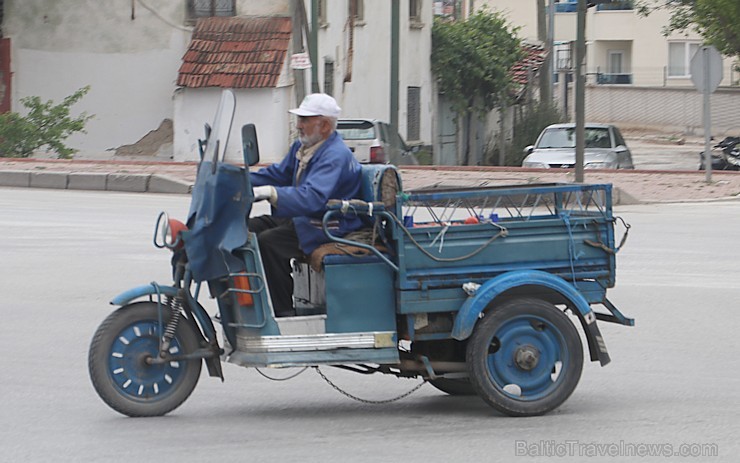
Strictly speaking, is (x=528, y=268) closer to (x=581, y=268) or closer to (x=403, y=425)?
(x=581, y=268)

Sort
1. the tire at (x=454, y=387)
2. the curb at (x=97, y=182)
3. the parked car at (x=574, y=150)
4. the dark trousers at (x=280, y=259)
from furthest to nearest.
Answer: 1. the parked car at (x=574, y=150)
2. the curb at (x=97, y=182)
3. the tire at (x=454, y=387)
4. the dark trousers at (x=280, y=259)

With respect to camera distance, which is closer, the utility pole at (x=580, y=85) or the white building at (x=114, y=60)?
the utility pole at (x=580, y=85)

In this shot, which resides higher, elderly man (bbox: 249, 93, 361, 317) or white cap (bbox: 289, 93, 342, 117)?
white cap (bbox: 289, 93, 342, 117)

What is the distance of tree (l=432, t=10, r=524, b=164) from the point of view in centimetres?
4034

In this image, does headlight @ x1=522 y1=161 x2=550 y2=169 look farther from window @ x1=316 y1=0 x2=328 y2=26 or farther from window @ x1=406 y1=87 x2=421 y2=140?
window @ x1=406 y1=87 x2=421 y2=140

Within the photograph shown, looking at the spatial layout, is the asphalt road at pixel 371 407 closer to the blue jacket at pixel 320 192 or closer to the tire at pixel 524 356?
the tire at pixel 524 356

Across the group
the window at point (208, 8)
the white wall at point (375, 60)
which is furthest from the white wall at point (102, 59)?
the white wall at point (375, 60)

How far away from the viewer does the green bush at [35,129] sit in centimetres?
2781

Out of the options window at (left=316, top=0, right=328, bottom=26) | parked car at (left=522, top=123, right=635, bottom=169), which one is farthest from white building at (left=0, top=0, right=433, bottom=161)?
parked car at (left=522, top=123, right=635, bottom=169)

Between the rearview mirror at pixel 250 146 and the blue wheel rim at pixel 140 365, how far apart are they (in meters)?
0.92

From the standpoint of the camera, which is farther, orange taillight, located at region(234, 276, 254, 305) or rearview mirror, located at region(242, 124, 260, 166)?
orange taillight, located at region(234, 276, 254, 305)

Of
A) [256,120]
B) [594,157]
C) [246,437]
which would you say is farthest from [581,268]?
[256,120]

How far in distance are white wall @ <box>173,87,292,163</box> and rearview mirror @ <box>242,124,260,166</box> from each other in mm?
23826

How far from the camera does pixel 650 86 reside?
6375 centimetres
